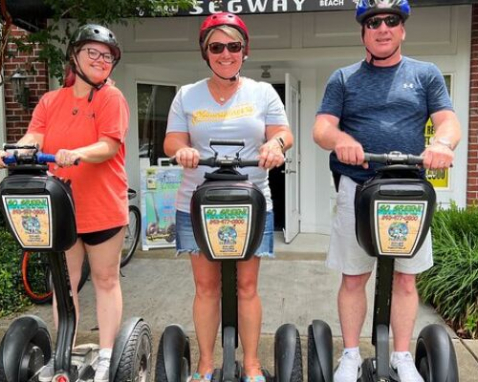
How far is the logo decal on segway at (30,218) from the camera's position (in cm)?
225

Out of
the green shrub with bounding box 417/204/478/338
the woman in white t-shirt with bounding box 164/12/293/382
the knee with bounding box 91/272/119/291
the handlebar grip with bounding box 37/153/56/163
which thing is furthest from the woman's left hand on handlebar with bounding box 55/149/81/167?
the green shrub with bounding box 417/204/478/338

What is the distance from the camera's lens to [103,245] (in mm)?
2627

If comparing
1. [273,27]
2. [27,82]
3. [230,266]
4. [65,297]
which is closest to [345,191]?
[230,266]

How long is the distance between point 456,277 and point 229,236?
2631mm

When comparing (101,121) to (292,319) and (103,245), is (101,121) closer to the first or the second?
(103,245)

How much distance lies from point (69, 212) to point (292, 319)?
2371 mm

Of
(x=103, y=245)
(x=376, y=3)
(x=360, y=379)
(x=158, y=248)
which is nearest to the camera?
(x=376, y=3)

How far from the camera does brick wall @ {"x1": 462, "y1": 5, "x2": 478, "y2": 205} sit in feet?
19.2

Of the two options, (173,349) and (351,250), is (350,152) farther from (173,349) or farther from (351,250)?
(173,349)

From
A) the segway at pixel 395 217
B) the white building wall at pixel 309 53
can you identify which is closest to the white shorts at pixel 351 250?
the segway at pixel 395 217

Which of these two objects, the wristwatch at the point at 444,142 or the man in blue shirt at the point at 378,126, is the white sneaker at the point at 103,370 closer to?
the man in blue shirt at the point at 378,126

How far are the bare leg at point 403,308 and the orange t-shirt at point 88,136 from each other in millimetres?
1385

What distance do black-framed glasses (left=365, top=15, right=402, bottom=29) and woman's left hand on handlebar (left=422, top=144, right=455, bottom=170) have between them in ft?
1.91

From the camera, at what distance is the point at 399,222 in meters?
2.06
